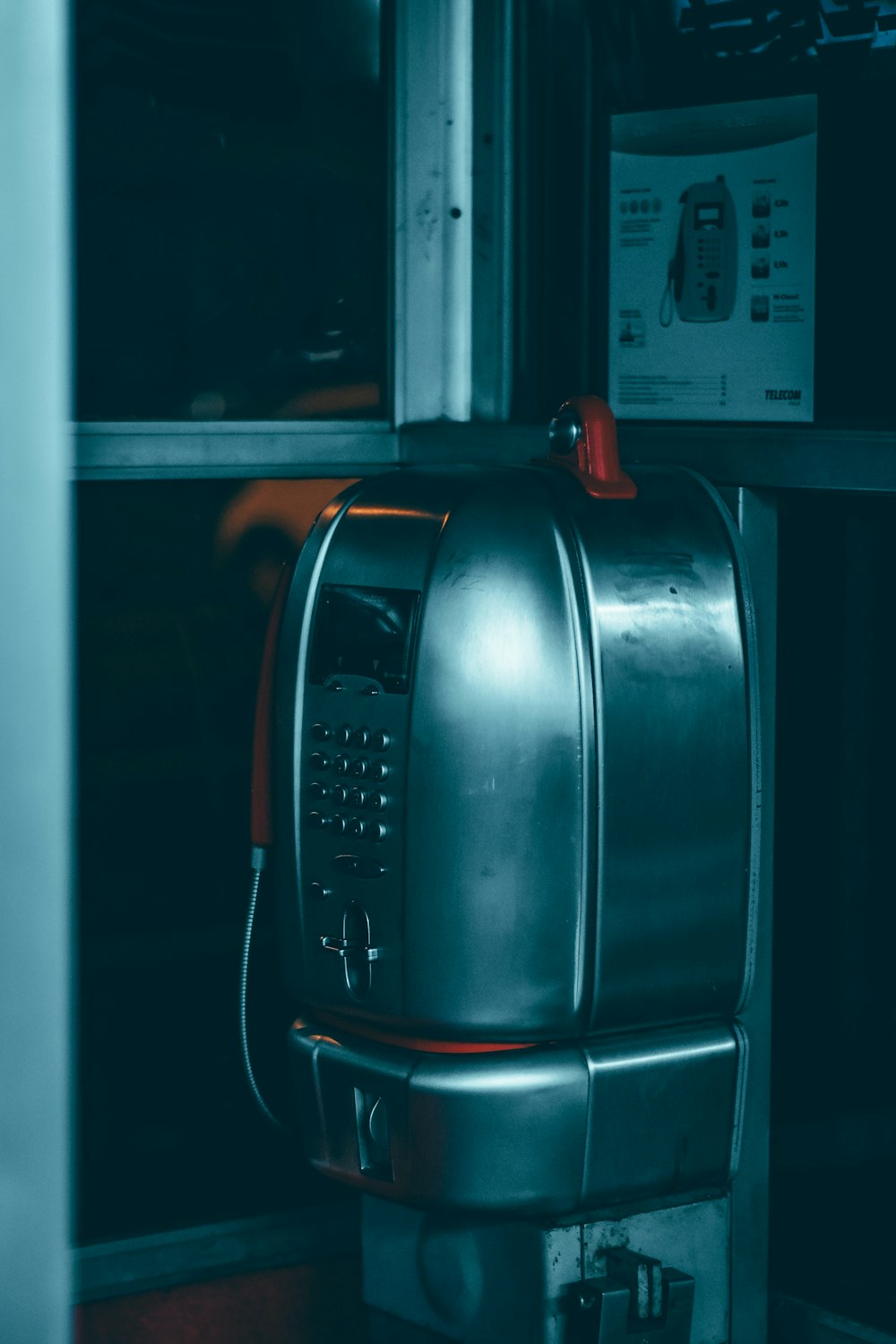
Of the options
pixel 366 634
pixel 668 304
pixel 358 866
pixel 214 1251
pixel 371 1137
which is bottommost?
pixel 214 1251

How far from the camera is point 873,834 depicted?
2.30 metres

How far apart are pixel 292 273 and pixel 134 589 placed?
1.52 feet

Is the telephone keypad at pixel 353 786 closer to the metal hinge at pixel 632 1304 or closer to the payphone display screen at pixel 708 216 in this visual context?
the metal hinge at pixel 632 1304

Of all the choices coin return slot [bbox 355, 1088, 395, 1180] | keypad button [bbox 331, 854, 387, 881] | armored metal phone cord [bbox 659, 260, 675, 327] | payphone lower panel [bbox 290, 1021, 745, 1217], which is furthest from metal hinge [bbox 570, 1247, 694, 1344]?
armored metal phone cord [bbox 659, 260, 675, 327]

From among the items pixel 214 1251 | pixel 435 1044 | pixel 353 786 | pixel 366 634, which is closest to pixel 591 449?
pixel 366 634

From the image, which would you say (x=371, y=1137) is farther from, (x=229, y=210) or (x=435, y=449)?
(x=229, y=210)

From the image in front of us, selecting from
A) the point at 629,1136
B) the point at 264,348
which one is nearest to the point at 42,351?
the point at 629,1136

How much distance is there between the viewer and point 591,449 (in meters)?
1.99

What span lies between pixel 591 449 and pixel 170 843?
911mm

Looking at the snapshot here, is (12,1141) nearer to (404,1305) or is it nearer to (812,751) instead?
(404,1305)

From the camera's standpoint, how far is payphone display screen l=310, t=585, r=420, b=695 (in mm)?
1909

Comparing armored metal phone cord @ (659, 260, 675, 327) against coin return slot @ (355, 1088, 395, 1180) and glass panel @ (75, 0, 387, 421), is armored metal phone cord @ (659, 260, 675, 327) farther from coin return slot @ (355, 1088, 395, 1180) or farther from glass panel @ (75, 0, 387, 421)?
coin return slot @ (355, 1088, 395, 1180)

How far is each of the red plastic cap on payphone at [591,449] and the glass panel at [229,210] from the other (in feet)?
2.26

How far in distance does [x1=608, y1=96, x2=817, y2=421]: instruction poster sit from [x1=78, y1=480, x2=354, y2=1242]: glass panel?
51 cm
